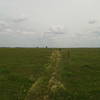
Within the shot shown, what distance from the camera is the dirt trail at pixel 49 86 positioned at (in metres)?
5.18

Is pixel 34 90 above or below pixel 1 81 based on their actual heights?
above

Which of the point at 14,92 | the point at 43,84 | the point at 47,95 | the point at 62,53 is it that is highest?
the point at 62,53

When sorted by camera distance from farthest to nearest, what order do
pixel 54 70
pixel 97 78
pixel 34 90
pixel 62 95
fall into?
pixel 97 78
pixel 62 95
pixel 54 70
pixel 34 90

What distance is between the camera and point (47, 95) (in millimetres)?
5512

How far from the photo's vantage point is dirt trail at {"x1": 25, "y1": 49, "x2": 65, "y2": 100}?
5184mm

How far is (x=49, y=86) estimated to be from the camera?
5672 mm

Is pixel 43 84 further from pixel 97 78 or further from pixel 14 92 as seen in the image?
pixel 97 78

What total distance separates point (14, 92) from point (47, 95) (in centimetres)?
689

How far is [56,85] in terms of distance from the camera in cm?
552

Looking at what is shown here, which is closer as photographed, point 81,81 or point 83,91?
point 83,91

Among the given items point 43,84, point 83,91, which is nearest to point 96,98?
point 83,91

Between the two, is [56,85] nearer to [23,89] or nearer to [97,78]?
[23,89]

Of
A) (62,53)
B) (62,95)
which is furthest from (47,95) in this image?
(62,95)

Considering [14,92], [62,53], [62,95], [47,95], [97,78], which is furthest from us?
[97,78]
